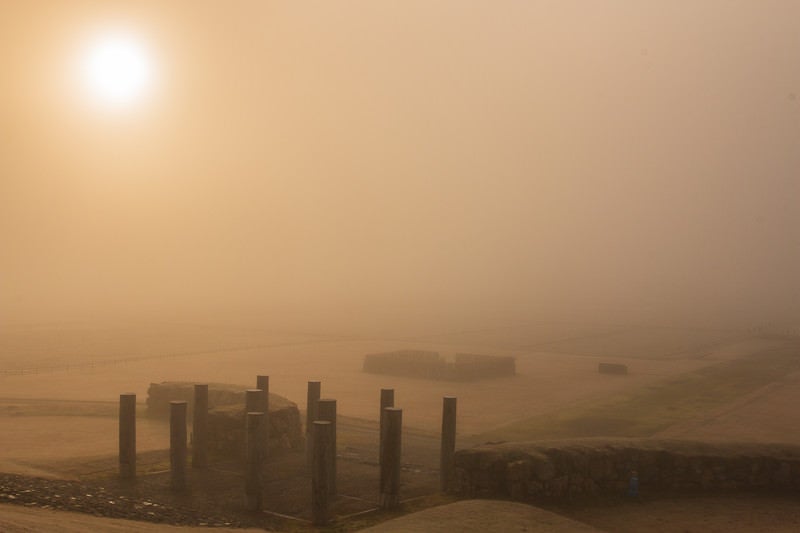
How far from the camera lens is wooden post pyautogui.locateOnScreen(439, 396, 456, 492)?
2039cm

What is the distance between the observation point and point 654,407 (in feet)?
122

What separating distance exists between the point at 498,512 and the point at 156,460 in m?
10.5

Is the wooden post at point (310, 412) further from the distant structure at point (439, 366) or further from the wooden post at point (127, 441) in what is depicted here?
the distant structure at point (439, 366)

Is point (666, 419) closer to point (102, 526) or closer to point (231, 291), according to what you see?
point (102, 526)

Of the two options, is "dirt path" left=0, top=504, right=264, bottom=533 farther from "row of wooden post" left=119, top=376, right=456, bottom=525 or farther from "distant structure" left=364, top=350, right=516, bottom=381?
"distant structure" left=364, top=350, right=516, bottom=381

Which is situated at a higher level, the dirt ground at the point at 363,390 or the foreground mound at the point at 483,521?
the foreground mound at the point at 483,521

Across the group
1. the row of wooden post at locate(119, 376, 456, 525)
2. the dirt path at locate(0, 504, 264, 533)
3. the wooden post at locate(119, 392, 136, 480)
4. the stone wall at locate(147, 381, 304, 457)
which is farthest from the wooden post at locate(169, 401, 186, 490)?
the dirt path at locate(0, 504, 264, 533)

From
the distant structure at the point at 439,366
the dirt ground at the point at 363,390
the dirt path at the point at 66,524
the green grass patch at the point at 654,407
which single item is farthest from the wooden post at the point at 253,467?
the distant structure at the point at 439,366

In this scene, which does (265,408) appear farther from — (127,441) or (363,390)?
(363,390)

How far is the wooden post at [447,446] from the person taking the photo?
66.9 feet

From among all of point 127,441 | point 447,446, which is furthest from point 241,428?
point 447,446

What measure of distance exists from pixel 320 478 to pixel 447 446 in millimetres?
4061

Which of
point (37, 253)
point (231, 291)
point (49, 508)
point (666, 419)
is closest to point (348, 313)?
point (231, 291)

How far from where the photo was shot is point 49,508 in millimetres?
16750
